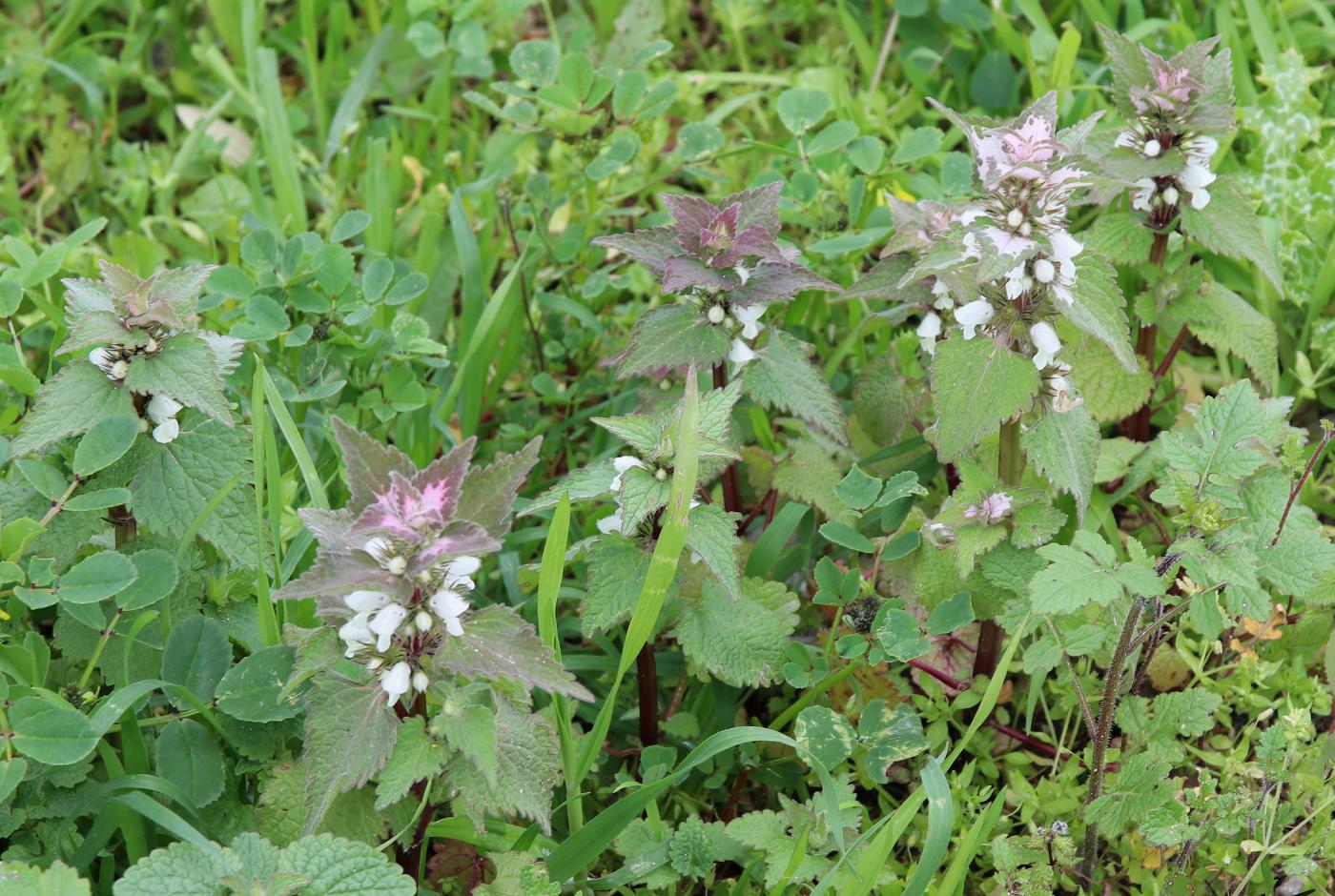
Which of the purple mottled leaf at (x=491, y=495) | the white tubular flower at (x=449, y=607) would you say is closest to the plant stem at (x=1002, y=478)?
the purple mottled leaf at (x=491, y=495)

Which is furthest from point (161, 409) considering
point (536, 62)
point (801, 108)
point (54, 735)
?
point (801, 108)

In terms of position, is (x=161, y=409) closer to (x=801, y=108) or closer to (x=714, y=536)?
(x=714, y=536)

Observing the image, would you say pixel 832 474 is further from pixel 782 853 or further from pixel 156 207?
pixel 156 207

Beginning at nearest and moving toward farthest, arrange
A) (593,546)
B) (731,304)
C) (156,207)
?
(593,546) < (731,304) < (156,207)

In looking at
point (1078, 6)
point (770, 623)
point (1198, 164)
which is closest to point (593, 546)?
point (770, 623)

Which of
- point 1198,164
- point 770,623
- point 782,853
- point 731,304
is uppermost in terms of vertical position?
point 1198,164
